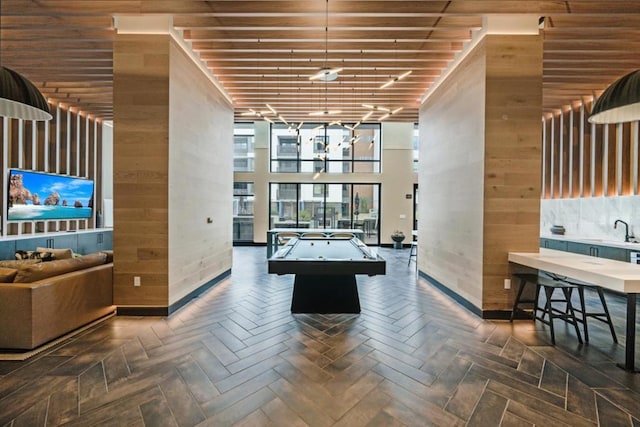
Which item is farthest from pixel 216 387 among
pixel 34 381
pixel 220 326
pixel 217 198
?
pixel 217 198

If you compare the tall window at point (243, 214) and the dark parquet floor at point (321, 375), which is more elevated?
the tall window at point (243, 214)

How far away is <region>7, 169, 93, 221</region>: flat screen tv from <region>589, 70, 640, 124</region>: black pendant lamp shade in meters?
8.39

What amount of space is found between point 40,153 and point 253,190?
5.83 m

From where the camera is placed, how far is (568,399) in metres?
2.17

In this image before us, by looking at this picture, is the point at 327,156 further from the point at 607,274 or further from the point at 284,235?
the point at 607,274

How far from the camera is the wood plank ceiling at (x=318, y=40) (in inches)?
136

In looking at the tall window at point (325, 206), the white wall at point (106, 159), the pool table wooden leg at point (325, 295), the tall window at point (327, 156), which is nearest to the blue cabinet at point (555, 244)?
the pool table wooden leg at point (325, 295)

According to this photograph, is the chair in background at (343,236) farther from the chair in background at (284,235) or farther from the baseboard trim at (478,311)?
the baseboard trim at (478,311)

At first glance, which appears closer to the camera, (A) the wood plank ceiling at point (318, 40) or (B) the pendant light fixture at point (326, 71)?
(A) the wood plank ceiling at point (318, 40)

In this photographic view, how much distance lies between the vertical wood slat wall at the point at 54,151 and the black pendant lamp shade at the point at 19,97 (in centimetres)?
371

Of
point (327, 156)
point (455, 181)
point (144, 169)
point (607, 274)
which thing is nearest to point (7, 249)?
point (144, 169)

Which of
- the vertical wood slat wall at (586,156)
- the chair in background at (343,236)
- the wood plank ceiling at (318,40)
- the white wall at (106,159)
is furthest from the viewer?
the white wall at (106,159)

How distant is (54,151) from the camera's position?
6.45 metres

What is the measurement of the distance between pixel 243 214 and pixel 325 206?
3.05 metres
